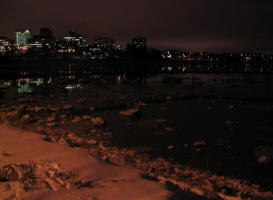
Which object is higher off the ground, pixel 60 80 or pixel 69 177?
pixel 60 80

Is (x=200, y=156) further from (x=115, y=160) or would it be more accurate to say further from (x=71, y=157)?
(x=71, y=157)

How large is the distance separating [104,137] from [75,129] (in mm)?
1262

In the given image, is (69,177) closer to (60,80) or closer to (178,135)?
(178,135)

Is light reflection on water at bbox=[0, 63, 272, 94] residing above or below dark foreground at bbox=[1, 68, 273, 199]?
above

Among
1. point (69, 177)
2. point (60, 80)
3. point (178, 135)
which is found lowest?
point (178, 135)

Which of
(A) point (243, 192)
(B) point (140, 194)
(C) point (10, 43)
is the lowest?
(A) point (243, 192)

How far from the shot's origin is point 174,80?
83.2ft

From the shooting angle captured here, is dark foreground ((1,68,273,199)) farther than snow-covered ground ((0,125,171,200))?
Yes

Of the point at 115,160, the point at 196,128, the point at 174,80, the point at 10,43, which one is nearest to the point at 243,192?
the point at 115,160

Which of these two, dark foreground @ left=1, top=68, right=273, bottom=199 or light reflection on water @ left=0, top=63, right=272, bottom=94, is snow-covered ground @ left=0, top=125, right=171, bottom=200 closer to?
dark foreground @ left=1, top=68, right=273, bottom=199

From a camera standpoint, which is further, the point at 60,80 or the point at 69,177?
the point at 60,80

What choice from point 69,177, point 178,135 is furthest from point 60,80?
point 69,177

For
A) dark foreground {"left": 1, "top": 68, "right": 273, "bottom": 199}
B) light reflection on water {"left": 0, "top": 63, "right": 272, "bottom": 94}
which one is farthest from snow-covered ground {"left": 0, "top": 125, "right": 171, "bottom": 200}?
light reflection on water {"left": 0, "top": 63, "right": 272, "bottom": 94}

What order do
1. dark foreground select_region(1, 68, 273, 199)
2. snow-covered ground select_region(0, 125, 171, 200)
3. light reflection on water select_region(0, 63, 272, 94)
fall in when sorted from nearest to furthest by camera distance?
snow-covered ground select_region(0, 125, 171, 200)
dark foreground select_region(1, 68, 273, 199)
light reflection on water select_region(0, 63, 272, 94)
